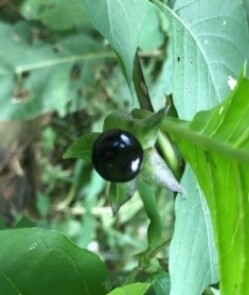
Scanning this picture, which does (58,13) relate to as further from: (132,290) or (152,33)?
(132,290)

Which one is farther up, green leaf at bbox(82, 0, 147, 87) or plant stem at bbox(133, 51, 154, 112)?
green leaf at bbox(82, 0, 147, 87)

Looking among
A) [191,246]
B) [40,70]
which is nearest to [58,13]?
[40,70]

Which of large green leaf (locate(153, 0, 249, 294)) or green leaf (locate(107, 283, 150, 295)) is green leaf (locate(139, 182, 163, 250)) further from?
green leaf (locate(107, 283, 150, 295))

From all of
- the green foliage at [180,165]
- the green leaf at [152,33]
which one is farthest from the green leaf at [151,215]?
the green leaf at [152,33]

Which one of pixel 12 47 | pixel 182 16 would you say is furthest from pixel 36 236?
pixel 12 47

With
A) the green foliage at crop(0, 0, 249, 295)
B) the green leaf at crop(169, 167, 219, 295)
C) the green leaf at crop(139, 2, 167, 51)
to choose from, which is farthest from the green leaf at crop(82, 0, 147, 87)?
the green leaf at crop(139, 2, 167, 51)
